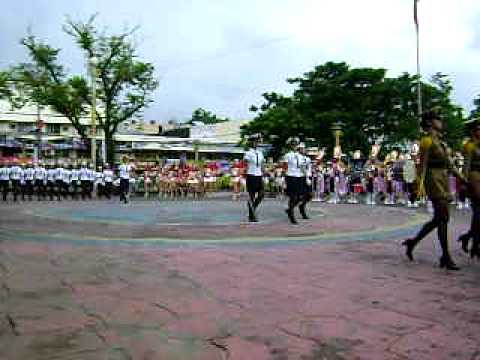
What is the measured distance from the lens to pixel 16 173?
24.6m

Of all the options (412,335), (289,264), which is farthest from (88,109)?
(412,335)

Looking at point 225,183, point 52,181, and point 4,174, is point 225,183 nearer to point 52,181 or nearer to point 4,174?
point 52,181

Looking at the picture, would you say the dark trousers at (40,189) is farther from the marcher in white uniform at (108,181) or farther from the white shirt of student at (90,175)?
the marcher in white uniform at (108,181)

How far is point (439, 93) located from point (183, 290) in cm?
4131

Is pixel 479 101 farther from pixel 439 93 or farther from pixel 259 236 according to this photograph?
pixel 259 236

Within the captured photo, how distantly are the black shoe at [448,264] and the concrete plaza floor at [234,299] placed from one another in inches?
6.3

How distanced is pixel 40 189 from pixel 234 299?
22.4 metres

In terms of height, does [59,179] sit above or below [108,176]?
below

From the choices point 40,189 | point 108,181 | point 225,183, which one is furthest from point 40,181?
point 225,183

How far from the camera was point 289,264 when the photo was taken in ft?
21.9

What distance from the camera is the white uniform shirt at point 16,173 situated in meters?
24.5

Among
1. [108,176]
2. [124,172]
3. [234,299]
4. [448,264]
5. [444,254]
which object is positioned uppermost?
[124,172]

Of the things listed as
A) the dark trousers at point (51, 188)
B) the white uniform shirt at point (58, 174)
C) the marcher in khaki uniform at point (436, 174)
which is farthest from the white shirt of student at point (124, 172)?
the marcher in khaki uniform at point (436, 174)

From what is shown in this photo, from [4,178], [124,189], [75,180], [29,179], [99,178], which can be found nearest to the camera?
[124,189]
